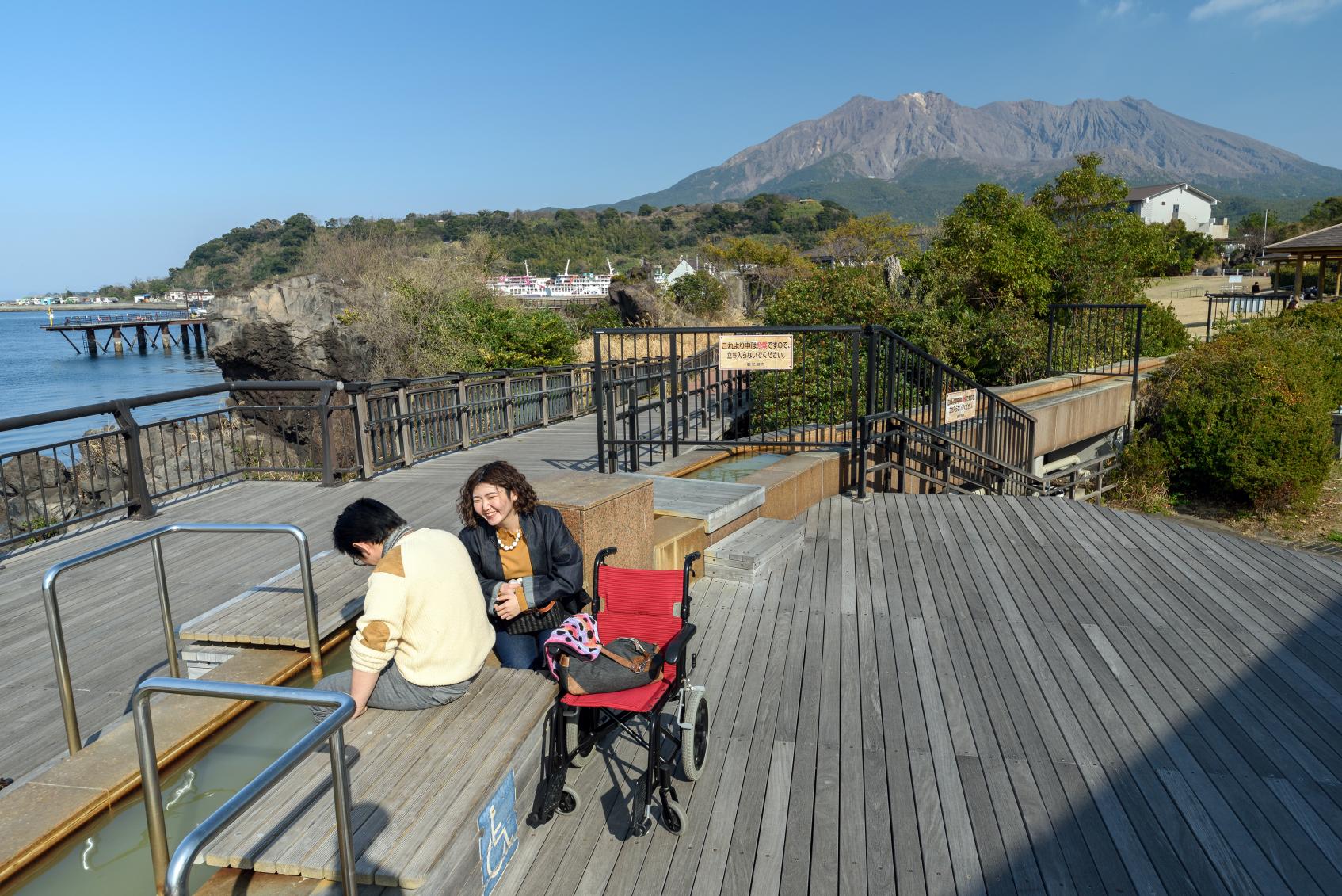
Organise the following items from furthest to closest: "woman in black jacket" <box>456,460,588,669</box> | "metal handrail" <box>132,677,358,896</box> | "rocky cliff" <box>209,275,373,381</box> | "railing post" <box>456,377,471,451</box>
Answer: "rocky cliff" <box>209,275,373,381</box> → "railing post" <box>456,377,471,451</box> → "woman in black jacket" <box>456,460,588,669</box> → "metal handrail" <box>132,677,358,896</box>

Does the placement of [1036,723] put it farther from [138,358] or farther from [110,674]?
[138,358]

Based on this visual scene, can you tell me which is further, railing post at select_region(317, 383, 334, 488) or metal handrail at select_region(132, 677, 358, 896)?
railing post at select_region(317, 383, 334, 488)

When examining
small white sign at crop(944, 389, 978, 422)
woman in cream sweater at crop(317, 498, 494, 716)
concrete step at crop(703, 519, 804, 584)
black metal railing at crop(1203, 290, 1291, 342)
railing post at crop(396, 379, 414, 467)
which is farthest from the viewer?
black metal railing at crop(1203, 290, 1291, 342)

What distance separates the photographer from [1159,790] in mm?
3479

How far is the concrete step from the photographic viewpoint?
5973 mm

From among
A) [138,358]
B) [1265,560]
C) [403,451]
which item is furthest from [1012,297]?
[138,358]

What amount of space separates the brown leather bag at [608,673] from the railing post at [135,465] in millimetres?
5575

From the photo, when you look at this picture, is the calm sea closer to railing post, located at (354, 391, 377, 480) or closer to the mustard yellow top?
railing post, located at (354, 391, 377, 480)

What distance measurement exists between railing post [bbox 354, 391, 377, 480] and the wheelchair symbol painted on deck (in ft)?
22.6

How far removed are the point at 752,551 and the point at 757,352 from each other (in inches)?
90.4

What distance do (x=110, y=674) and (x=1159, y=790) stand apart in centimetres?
516

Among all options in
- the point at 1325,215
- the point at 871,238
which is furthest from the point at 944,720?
the point at 1325,215

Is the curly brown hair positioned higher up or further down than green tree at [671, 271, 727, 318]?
further down

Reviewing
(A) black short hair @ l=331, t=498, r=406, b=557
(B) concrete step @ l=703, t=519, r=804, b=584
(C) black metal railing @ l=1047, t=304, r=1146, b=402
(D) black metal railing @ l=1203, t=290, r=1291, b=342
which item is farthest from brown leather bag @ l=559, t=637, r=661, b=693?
(D) black metal railing @ l=1203, t=290, r=1291, b=342
